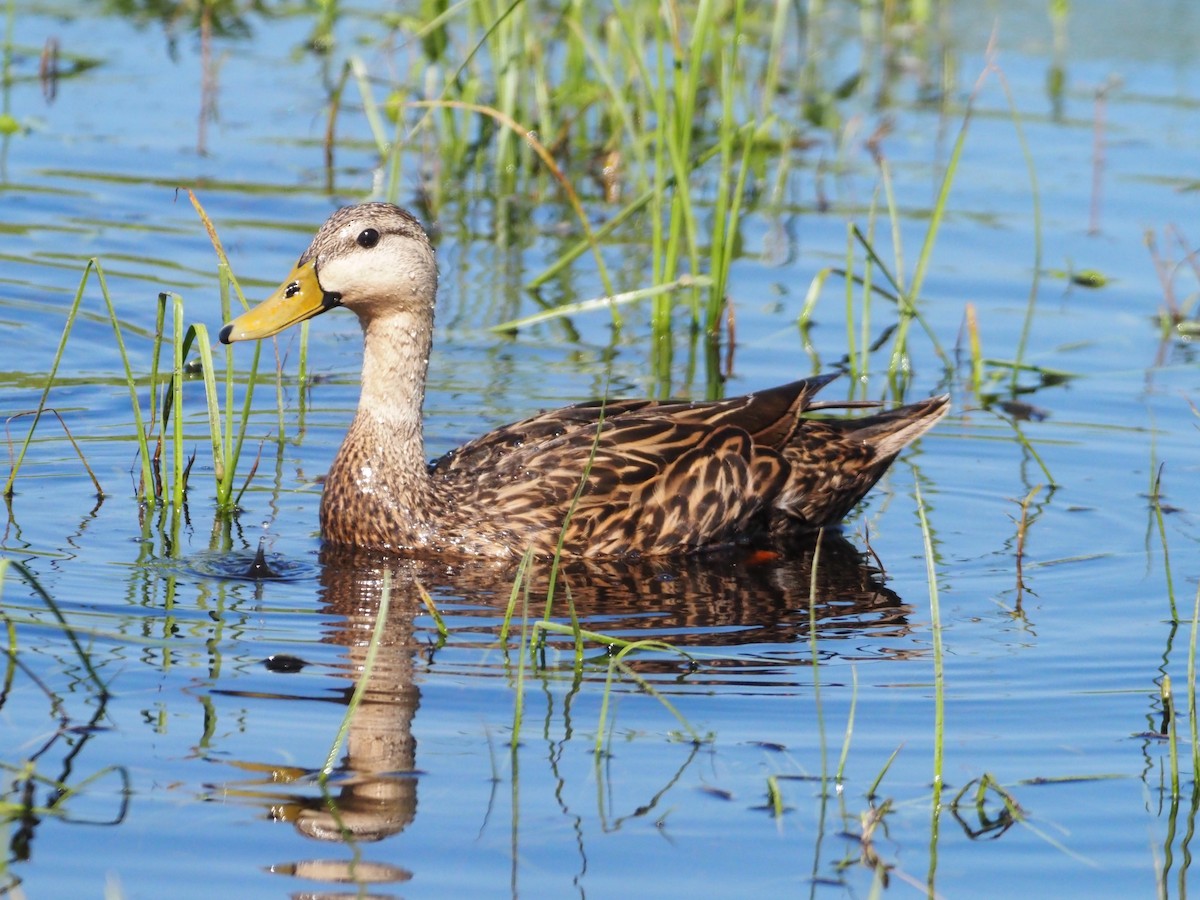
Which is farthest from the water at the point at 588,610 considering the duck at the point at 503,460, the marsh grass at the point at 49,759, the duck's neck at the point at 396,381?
the duck's neck at the point at 396,381

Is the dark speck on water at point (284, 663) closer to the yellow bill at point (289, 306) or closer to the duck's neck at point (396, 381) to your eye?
the yellow bill at point (289, 306)

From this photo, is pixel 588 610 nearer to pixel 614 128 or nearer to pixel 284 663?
pixel 284 663

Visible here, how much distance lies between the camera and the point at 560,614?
7.04 m

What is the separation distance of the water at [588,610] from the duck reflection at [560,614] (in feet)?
→ 0.06

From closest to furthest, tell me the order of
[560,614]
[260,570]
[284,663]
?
[284,663]
[560,614]
[260,570]

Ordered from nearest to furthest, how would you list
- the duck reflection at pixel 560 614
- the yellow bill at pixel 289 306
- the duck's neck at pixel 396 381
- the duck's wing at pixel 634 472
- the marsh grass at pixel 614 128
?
1. the duck reflection at pixel 560 614
2. the yellow bill at pixel 289 306
3. the duck's wing at pixel 634 472
4. the duck's neck at pixel 396 381
5. the marsh grass at pixel 614 128

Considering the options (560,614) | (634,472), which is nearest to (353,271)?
(634,472)

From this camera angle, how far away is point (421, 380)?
26.8 feet

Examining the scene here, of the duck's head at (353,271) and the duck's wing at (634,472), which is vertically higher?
the duck's head at (353,271)

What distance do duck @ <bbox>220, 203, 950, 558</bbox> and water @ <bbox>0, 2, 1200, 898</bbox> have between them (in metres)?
0.21

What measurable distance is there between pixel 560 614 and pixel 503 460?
1209 millimetres

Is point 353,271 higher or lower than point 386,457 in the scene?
higher

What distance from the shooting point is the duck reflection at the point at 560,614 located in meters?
5.29

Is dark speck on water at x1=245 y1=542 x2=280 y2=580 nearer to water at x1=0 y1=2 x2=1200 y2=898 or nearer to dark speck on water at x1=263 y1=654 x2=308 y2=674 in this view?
water at x1=0 y1=2 x2=1200 y2=898
